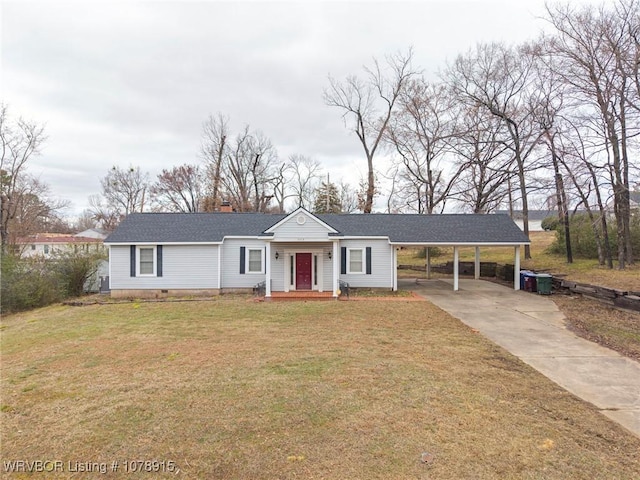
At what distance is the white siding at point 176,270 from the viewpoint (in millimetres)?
17016

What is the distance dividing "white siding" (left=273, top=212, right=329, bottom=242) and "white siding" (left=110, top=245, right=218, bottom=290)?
3612 mm

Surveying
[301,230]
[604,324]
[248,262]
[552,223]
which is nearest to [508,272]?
[552,223]

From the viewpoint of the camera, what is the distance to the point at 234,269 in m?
17.6

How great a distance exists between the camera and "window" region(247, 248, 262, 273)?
17656mm

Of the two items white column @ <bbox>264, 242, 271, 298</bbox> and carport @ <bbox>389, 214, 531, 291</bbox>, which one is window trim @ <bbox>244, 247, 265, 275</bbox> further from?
carport @ <bbox>389, 214, 531, 291</bbox>

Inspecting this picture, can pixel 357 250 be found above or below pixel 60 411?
above

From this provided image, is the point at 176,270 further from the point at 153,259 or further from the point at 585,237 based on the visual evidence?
the point at 585,237

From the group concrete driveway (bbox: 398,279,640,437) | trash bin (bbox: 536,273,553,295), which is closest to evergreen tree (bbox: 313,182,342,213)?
concrete driveway (bbox: 398,279,640,437)

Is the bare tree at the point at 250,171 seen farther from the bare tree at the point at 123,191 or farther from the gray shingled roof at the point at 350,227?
the gray shingled roof at the point at 350,227

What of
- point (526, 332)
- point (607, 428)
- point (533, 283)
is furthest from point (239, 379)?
point (533, 283)

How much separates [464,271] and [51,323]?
76.4ft

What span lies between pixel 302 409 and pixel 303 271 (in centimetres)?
1214

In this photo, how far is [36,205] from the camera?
30.7 meters

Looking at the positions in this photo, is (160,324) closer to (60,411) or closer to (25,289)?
(60,411)
